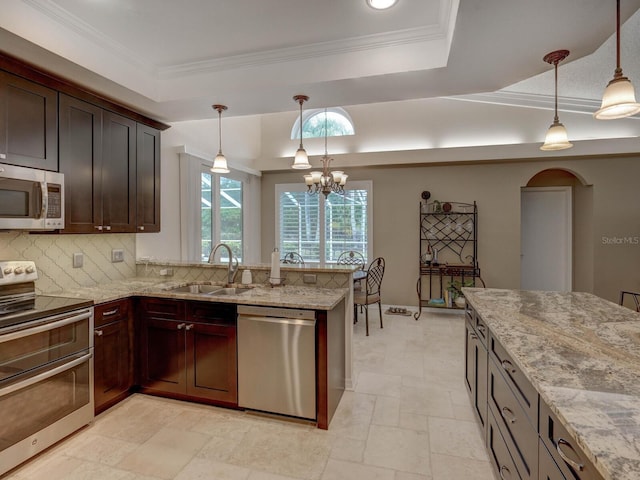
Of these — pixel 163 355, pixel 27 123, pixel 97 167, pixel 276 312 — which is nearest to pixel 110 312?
pixel 163 355

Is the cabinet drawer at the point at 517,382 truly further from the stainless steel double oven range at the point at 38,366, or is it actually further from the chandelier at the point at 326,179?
the chandelier at the point at 326,179

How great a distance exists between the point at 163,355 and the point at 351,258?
381 cm

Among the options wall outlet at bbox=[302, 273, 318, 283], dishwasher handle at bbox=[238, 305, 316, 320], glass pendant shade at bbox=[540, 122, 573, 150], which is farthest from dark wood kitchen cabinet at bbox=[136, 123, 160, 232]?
glass pendant shade at bbox=[540, 122, 573, 150]

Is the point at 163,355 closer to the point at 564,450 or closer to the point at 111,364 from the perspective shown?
the point at 111,364

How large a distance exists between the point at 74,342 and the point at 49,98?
1.76 m

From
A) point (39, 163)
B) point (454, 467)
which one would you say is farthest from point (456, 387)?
point (39, 163)

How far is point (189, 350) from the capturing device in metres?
2.67

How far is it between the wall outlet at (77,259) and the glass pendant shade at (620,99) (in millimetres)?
3899

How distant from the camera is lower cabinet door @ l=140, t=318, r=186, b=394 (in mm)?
2699

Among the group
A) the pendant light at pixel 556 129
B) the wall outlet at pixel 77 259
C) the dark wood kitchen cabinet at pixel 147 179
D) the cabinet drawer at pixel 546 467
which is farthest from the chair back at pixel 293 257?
the cabinet drawer at pixel 546 467

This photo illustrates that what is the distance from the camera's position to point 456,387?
301cm

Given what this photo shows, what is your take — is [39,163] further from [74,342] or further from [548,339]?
[548,339]

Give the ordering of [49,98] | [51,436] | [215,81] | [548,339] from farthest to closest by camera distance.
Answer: [215,81]
[49,98]
[51,436]
[548,339]

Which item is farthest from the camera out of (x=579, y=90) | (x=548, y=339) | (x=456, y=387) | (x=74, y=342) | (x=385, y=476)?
(x=579, y=90)
